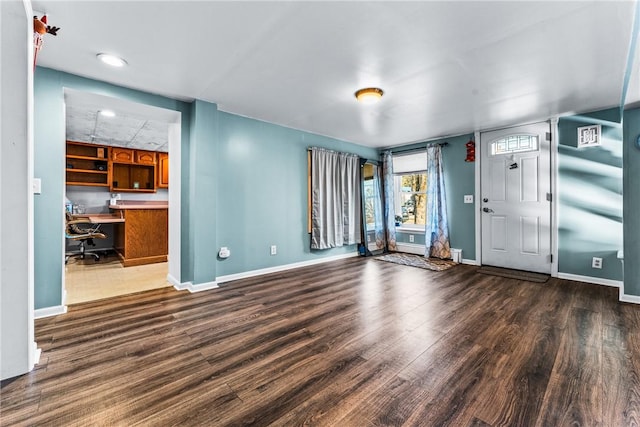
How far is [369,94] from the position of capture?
2904mm

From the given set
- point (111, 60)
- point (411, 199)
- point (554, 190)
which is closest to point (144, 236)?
point (111, 60)

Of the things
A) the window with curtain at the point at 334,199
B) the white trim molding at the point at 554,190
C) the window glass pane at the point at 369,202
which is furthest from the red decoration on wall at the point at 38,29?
the white trim molding at the point at 554,190

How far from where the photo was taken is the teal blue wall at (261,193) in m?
3.69

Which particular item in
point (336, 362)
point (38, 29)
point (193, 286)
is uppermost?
point (38, 29)

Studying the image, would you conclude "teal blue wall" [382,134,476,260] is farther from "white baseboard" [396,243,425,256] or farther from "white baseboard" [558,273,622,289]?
"white baseboard" [558,273,622,289]

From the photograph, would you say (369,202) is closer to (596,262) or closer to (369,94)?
(369,94)

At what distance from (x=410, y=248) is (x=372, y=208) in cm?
112

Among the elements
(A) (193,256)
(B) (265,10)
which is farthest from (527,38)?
(A) (193,256)

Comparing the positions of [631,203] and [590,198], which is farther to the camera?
[590,198]

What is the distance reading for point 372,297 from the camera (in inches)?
119

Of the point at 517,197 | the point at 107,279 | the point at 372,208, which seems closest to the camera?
the point at 107,279

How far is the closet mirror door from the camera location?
18.2 ft

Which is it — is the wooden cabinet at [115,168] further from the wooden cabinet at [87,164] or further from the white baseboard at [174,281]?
the white baseboard at [174,281]

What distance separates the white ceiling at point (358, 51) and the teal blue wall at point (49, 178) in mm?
184
